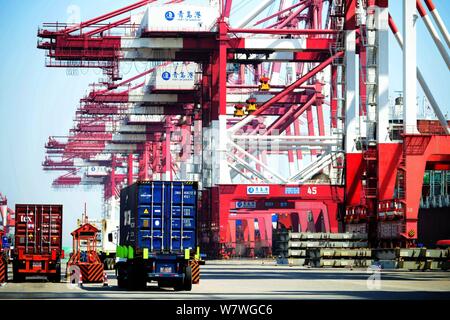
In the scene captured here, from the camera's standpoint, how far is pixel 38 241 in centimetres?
4122

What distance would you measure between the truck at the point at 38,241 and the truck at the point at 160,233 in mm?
5573

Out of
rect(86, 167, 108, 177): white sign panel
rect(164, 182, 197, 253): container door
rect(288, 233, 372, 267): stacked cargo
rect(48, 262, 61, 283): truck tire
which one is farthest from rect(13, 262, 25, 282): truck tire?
rect(86, 167, 108, 177): white sign panel

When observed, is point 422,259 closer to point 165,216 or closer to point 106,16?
point 165,216

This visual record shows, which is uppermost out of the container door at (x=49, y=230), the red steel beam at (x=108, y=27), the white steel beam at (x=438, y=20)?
the red steel beam at (x=108, y=27)

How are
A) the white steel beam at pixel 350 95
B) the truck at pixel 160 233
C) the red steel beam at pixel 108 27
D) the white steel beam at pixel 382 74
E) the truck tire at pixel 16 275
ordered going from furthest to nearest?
the red steel beam at pixel 108 27 → the white steel beam at pixel 350 95 → the white steel beam at pixel 382 74 → the truck tire at pixel 16 275 → the truck at pixel 160 233

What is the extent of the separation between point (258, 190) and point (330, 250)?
73.7ft

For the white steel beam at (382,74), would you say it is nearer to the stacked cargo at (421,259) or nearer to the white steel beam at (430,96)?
the white steel beam at (430,96)

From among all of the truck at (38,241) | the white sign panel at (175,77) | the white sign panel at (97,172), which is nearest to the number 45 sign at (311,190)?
the white sign panel at (175,77)

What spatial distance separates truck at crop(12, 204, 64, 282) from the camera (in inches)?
1592

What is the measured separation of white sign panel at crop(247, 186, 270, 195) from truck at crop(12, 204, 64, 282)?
39311 millimetres

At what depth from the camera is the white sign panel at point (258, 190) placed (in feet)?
264

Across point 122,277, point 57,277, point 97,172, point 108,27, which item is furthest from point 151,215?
point 97,172
